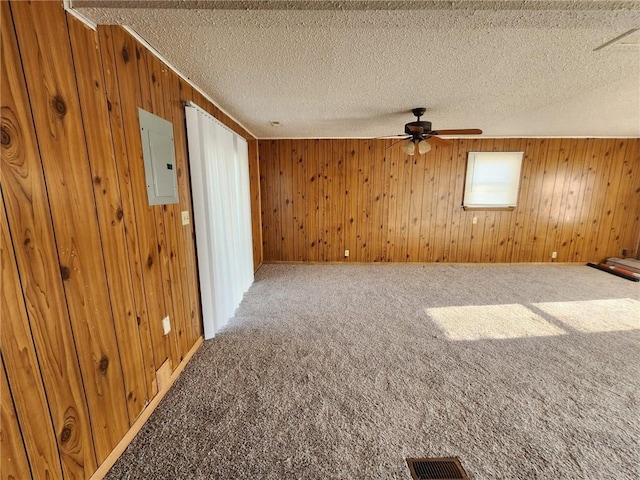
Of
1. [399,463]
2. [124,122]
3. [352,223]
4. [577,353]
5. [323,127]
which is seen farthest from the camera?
[352,223]

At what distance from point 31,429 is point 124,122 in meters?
1.38

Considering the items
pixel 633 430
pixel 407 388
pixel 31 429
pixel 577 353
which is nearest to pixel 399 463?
pixel 407 388

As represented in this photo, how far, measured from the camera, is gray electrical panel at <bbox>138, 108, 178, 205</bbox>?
5.23ft

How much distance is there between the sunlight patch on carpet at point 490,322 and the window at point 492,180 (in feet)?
6.98

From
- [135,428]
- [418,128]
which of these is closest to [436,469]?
[135,428]

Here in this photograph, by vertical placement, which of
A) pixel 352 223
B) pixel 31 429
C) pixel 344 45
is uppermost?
pixel 344 45

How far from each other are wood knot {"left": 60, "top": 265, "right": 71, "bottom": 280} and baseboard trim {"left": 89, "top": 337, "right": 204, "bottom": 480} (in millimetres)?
915

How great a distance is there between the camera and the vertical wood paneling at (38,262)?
87cm

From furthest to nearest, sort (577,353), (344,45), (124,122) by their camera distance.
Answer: (577,353) < (344,45) < (124,122)

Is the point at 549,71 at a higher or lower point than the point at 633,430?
higher

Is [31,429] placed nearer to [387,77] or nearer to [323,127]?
[387,77]

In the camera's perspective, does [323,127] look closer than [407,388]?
No

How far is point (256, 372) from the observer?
1945mm

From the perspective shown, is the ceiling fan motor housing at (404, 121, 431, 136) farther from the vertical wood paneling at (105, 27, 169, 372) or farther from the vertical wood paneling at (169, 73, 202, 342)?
the vertical wood paneling at (105, 27, 169, 372)
